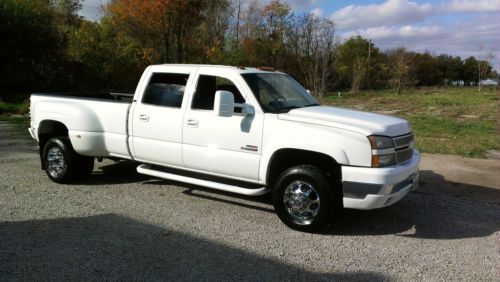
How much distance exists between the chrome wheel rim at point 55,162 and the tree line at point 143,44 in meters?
16.3

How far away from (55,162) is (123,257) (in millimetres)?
3543

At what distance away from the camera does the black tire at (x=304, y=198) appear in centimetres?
522

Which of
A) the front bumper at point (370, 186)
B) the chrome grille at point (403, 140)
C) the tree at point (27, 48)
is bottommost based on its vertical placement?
the front bumper at point (370, 186)

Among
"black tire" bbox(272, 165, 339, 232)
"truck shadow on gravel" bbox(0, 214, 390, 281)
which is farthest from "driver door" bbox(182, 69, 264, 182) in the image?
"truck shadow on gravel" bbox(0, 214, 390, 281)

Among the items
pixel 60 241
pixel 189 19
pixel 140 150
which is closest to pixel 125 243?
pixel 60 241

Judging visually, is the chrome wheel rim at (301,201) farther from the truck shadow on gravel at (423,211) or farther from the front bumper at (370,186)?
the front bumper at (370,186)

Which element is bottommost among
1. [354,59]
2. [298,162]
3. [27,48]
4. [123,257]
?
[123,257]

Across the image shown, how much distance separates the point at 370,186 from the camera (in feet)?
16.4

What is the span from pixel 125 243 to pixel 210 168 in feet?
5.14

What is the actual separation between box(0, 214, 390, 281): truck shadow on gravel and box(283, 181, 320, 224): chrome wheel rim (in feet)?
3.12

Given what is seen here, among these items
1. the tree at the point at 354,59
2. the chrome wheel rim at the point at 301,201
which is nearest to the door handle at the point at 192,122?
the chrome wheel rim at the point at 301,201

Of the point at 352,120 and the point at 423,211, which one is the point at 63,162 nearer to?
the point at 352,120

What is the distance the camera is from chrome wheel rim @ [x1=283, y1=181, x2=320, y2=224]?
17.6 ft

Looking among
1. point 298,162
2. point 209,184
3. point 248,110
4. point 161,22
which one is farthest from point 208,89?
point 161,22
